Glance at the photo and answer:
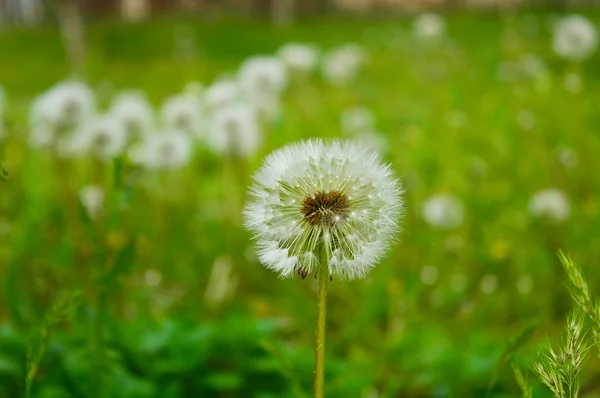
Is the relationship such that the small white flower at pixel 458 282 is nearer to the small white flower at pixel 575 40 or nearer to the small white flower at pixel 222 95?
the small white flower at pixel 222 95

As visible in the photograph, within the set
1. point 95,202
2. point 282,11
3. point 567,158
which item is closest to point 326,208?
point 95,202

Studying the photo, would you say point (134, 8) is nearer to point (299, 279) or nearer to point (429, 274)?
point (429, 274)

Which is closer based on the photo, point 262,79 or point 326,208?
point 326,208

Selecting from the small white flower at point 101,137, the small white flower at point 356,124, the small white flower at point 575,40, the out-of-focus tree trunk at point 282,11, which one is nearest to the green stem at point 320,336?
the small white flower at point 101,137

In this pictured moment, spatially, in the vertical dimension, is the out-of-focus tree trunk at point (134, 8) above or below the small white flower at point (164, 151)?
below

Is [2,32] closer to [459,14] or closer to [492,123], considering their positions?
[459,14]
